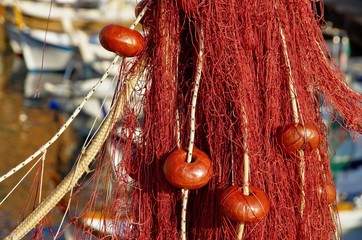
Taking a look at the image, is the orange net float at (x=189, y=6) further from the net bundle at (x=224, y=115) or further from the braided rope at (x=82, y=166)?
the braided rope at (x=82, y=166)

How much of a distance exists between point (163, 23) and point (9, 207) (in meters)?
5.16

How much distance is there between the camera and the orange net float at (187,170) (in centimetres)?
159

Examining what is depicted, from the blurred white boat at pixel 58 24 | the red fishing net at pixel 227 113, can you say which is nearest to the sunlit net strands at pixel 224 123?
the red fishing net at pixel 227 113

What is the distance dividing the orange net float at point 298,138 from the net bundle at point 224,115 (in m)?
0.03

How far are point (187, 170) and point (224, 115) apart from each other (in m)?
0.18

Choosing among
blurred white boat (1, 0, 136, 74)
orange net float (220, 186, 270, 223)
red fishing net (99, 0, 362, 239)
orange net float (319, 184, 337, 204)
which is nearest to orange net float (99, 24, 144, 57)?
red fishing net (99, 0, 362, 239)

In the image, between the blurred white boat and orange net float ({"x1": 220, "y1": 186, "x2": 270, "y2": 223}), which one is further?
the blurred white boat

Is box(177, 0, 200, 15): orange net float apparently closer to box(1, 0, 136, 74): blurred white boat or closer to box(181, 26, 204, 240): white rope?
box(181, 26, 204, 240): white rope

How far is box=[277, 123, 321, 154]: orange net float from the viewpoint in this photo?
1695 millimetres

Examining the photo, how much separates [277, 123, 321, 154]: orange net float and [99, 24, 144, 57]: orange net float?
0.40 metres

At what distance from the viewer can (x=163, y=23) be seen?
1.72 m

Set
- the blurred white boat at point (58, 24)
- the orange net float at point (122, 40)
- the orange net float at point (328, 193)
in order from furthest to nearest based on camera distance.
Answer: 1. the blurred white boat at point (58, 24)
2. the orange net float at point (328, 193)
3. the orange net float at point (122, 40)

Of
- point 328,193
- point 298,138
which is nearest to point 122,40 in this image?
point 298,138

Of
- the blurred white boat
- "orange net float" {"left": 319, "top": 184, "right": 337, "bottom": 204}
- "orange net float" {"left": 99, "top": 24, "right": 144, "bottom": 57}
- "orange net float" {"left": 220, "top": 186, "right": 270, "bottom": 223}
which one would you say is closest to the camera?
"orange net float" {"left": 220, "top": 186, "right": 270, "bottom": 223}
